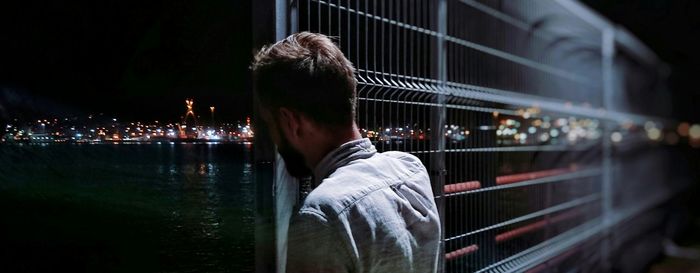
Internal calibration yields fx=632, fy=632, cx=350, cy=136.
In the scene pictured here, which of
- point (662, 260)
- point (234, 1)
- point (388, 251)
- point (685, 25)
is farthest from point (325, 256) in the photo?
point (662, 260)

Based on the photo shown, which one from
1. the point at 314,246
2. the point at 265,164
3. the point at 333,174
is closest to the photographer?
the point at 314,246

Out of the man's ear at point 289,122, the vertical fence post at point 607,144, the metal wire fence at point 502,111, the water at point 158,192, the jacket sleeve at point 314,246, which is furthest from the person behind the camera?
the vertical fence post at point 607,144

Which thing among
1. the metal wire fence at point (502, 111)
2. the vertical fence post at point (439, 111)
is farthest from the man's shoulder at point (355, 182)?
the vertical fence post at point (439, 111)

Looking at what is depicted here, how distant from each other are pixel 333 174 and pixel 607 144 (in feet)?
17.5

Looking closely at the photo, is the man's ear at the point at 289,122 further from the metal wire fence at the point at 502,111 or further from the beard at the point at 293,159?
the metal wire fence at the point at 502,111

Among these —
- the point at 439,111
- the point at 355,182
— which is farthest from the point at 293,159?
the point at 439,111

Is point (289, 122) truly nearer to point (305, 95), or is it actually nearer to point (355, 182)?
point (305, 95)

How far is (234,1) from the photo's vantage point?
7.55 ft

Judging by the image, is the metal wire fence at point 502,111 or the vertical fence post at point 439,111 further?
the vertical fence post at point 439,111

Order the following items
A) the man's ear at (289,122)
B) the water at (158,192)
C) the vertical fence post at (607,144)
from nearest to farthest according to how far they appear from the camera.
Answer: the man's ear at (289,122) < the water at (158,192) < the vertical fence post at (607,144)

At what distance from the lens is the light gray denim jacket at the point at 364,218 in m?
1.38

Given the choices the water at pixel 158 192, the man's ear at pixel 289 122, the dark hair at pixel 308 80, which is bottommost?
the water at pixel 158 192

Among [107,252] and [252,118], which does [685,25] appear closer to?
[252,118]

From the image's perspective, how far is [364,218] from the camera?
4.68 feet
